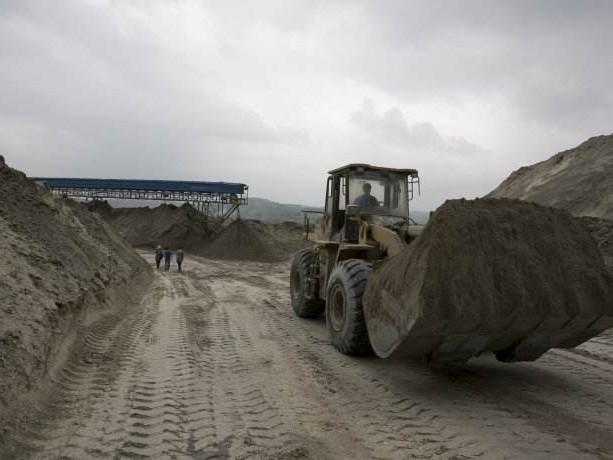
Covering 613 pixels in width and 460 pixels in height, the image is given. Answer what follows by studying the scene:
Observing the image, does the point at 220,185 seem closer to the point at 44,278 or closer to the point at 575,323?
the point at 44,278

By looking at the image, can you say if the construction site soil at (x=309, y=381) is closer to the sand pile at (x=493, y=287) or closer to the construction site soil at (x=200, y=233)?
the sand pile at (x=493, y=287)

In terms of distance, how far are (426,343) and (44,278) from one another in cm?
506

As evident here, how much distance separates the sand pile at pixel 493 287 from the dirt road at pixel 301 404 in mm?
525

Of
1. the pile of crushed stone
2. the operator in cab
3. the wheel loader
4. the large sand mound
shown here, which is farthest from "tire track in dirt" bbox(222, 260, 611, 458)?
the pile of crushed stone

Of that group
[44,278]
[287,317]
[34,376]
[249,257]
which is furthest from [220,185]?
[34,376]

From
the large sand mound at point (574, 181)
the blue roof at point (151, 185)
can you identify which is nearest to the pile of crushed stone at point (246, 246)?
the blue roof at point (151, 185)

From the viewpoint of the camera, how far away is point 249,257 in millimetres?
27891

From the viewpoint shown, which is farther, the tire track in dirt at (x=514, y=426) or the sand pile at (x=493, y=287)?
the sand pile at (x=493, y=287)

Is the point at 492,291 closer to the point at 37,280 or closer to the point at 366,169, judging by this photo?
the point at 366,169

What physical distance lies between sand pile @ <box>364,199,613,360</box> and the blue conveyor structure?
94.2 feet

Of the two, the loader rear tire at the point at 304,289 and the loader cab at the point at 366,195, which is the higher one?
the loader cab at the point at 366,195

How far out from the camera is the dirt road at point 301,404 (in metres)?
3.53

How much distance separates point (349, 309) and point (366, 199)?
2.49 meters

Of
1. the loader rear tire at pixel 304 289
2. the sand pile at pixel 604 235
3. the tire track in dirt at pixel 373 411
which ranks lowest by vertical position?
the tire track in dirt at pixel 373 411
